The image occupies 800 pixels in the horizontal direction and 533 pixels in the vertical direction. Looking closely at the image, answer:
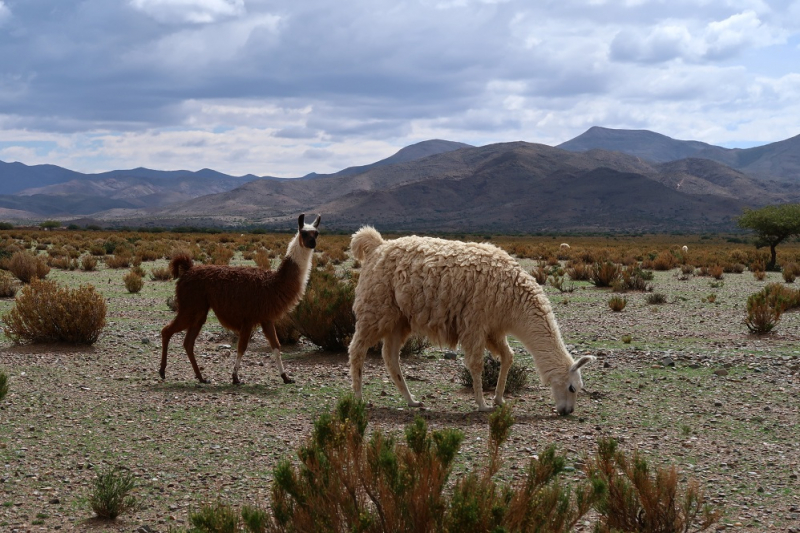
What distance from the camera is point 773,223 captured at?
38125 mm

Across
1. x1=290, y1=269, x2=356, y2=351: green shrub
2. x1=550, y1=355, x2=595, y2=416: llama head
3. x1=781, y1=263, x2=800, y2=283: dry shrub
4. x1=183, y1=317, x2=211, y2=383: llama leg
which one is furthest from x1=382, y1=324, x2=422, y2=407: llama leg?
x1=781, y1=263, x2=800, y2=283: dry shrub

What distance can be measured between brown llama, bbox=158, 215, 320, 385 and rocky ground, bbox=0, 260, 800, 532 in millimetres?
674

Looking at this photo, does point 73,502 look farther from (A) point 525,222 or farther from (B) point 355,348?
(A) point 525,222

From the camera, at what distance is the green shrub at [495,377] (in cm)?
1076

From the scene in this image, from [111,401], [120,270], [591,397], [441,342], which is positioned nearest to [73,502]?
[111,401]

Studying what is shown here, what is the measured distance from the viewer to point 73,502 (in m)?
6.14

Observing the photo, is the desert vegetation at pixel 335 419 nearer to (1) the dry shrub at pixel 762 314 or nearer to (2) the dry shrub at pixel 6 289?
(1) the dry shrub at pixel 762 314

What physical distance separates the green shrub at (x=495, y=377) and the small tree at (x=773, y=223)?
99.2 ft

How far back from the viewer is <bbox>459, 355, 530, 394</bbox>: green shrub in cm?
1076

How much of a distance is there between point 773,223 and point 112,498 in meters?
38.7

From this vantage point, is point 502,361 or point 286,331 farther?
point 286,331

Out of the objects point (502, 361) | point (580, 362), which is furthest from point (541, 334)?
point (502, 361)

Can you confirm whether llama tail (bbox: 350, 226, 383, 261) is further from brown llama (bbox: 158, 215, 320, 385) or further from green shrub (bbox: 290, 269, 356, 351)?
green shrub (bbox: 290, 269, 356, 351)

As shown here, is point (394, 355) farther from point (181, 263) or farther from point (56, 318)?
point (56, 318)
